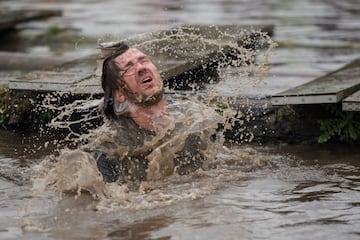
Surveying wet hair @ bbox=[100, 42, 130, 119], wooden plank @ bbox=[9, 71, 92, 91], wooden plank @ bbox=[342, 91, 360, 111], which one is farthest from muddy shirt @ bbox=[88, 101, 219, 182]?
wooden plank @ bbox=[9, 71, 92, 91]

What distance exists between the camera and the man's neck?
6973 millimetres

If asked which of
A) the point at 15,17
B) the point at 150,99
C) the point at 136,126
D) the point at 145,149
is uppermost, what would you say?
the point at 15,17

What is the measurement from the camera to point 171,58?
9312mm

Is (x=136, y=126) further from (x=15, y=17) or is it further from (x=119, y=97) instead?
(x=15, y=17)

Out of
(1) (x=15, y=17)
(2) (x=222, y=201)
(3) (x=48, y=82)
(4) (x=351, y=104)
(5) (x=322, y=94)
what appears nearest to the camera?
(2) (x=222, y=201)

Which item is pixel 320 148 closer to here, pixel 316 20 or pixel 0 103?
pixel 0 103

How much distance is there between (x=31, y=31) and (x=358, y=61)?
781 cm

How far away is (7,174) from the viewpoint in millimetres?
7410

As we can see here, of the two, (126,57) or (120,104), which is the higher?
(126,57)

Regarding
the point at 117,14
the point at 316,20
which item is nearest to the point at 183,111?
the point at 316,20

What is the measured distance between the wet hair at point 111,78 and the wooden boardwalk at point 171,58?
33.5 inches

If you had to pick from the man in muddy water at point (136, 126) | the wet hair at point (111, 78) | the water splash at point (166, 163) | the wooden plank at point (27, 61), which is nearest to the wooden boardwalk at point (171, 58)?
the water splash at point (166, 163)

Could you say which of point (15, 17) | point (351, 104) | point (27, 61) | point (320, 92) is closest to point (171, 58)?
point (320, 92)

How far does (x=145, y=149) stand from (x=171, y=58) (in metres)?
2.49
